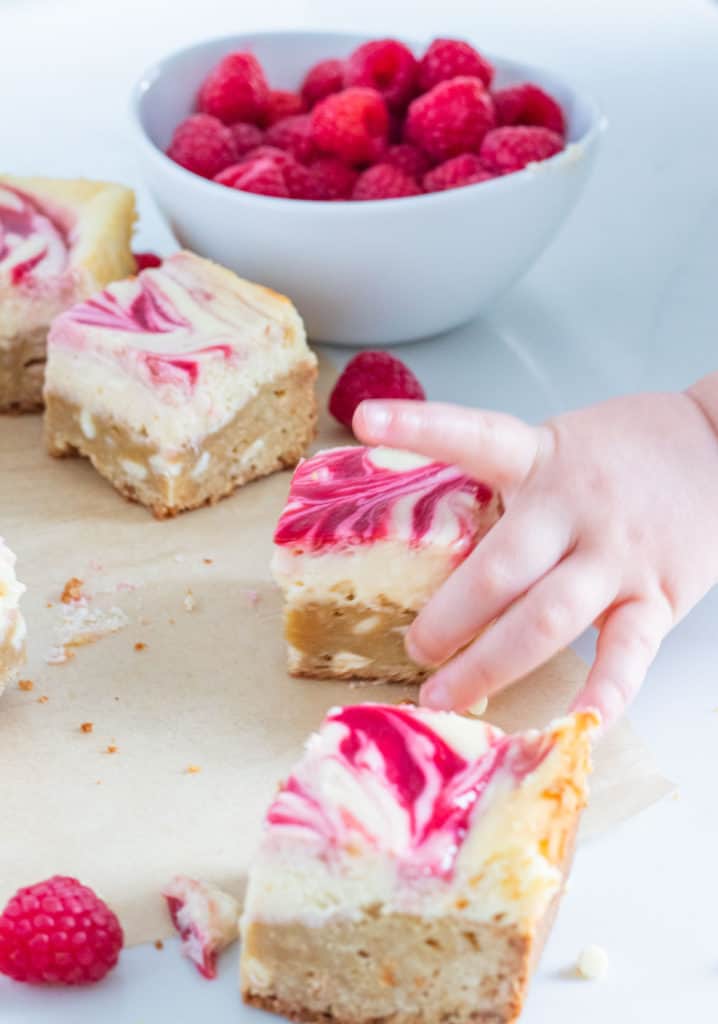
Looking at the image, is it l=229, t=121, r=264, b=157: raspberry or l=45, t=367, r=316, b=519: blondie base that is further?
l=229, t=121, r=264, b=157: raspberry

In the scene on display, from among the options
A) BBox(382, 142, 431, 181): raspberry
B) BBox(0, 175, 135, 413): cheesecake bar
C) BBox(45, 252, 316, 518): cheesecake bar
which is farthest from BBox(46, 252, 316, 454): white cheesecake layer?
BBox(382, 142, 431, 181): raspberry

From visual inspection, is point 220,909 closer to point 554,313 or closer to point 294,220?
point 294,220

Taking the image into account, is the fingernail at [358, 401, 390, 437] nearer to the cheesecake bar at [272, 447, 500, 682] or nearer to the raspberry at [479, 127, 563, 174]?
the cheesecake bar at [272, 447, 500, 682]

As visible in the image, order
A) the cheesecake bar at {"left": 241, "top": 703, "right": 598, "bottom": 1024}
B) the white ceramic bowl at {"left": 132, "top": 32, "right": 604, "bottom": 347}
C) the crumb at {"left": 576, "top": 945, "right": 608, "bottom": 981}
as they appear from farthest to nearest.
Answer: the white ceramic bowl at {"left": 132, "top": 32, "right": 604, "bottom": 347}
the crumb at {"left": 576, "top": 945, "right": 608, "bottom": 981}
the cheesecake bar at {"left": 241, "top": 703, "right": 598, "bottom": 1024}

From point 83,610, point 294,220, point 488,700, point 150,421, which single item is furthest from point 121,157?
point 488,700

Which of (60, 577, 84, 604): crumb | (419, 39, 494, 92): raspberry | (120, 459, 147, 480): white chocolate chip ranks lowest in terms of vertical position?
(60, 577, 84, 604): crumb

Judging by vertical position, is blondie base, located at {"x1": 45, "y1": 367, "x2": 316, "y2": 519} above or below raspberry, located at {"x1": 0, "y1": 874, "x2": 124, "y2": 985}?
above

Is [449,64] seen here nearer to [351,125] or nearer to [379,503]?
[351,125]

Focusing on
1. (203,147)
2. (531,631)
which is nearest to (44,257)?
(203,147)
